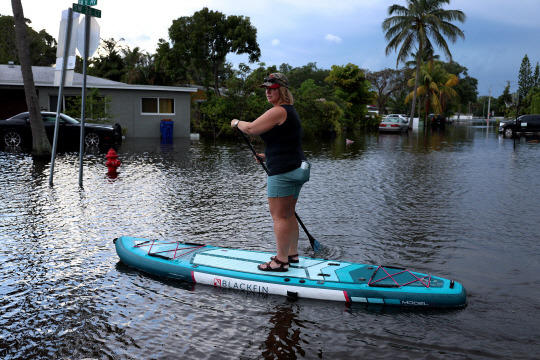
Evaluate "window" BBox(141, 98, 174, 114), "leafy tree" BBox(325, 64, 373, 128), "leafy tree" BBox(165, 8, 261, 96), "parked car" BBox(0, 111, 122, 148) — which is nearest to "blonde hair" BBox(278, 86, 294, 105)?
"parked car" BBox(0, 111, 122, 148)

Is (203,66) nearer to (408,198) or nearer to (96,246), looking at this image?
(408,198)

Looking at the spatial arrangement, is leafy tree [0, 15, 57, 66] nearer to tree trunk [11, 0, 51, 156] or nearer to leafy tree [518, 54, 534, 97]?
tree trunk [11, 0, 51, 156]

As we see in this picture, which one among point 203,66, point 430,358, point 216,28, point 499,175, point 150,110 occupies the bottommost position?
point 430,358

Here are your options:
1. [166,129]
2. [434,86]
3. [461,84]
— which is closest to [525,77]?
[461,84]

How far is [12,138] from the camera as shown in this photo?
19125mm

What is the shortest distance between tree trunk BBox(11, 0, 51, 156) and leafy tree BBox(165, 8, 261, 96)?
963 inches

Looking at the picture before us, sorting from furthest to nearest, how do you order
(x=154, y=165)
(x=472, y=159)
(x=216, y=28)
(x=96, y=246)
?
1. (x=216, y=28)
2. (x=472, y=159)
3. (x=154, y=165)
4. (x=96, y=246)

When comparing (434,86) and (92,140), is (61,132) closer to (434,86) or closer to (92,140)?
(92,140)

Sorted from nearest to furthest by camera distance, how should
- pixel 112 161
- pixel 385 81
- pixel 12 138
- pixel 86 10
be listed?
pixel 86 10, pixel 112 161, pixel 12 138, pixel 385 81

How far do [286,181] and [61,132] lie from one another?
1625cm

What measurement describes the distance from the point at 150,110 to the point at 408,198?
21.4 m

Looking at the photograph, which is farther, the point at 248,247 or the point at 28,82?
the point at 28,82

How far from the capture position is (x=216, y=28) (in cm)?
3925

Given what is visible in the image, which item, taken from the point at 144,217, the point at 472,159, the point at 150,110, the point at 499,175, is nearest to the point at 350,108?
the point at 150,110
